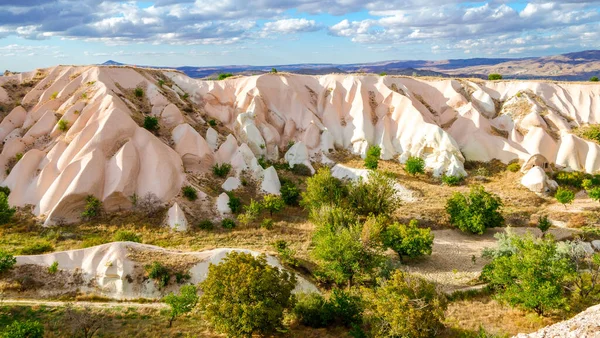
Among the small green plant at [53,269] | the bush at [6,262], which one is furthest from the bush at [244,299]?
the bush at [6,262]

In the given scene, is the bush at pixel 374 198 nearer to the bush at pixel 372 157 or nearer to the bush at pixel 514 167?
the bush at pixel 372 157

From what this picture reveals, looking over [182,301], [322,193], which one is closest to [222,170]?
[322,193]

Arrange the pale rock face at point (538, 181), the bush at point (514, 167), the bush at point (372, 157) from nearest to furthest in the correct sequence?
the pale rock face at point (538, 181) → the bush at point (514, 167) → the bush at point (372, 157)

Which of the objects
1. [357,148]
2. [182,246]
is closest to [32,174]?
[182,246]

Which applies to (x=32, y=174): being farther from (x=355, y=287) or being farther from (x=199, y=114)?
(x=355, y=287)

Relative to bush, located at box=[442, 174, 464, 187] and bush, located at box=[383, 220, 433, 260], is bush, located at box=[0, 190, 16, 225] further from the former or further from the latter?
bush, located at box=[442, 174, 464, 187]
